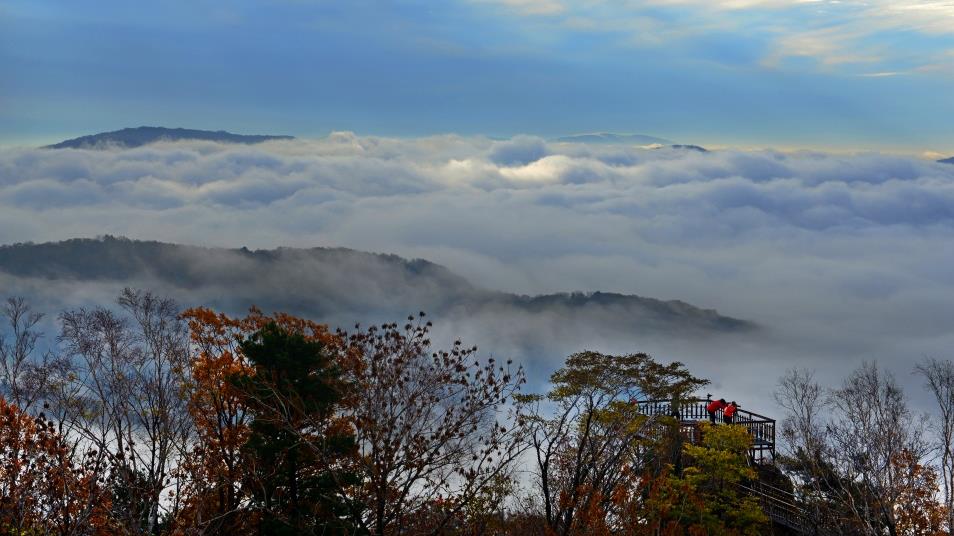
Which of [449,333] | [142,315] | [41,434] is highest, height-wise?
[449,333]

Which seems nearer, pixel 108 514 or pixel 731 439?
pixel 108 514

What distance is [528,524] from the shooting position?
95.2ft

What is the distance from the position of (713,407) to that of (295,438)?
61.9 feet

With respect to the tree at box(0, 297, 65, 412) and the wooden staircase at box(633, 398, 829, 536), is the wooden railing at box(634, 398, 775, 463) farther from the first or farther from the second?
the tree at box(0, 297, 65, 412)

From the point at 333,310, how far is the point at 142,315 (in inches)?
6231

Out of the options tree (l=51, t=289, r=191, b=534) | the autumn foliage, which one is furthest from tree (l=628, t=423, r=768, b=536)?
tree (l=51, t=289, r=191, b=534)

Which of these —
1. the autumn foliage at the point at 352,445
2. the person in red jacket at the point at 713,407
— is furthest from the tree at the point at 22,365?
the person in red jacket at the point at 713,407

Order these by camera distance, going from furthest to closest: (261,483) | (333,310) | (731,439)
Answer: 1. (333,310)
2. (731,439)
3. (261,483)

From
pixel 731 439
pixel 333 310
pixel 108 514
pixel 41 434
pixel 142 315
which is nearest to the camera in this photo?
pixel 41 434

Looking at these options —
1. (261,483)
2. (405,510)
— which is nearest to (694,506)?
(405,510)

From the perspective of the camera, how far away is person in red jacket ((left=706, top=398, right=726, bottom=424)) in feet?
115

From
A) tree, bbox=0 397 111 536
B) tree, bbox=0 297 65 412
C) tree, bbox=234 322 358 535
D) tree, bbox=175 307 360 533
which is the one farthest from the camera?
tree, bbox=0 297 65 412

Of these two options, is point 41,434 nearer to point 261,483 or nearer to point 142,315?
point 261,483

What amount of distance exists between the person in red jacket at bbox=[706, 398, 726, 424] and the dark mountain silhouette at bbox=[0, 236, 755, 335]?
464 ft
